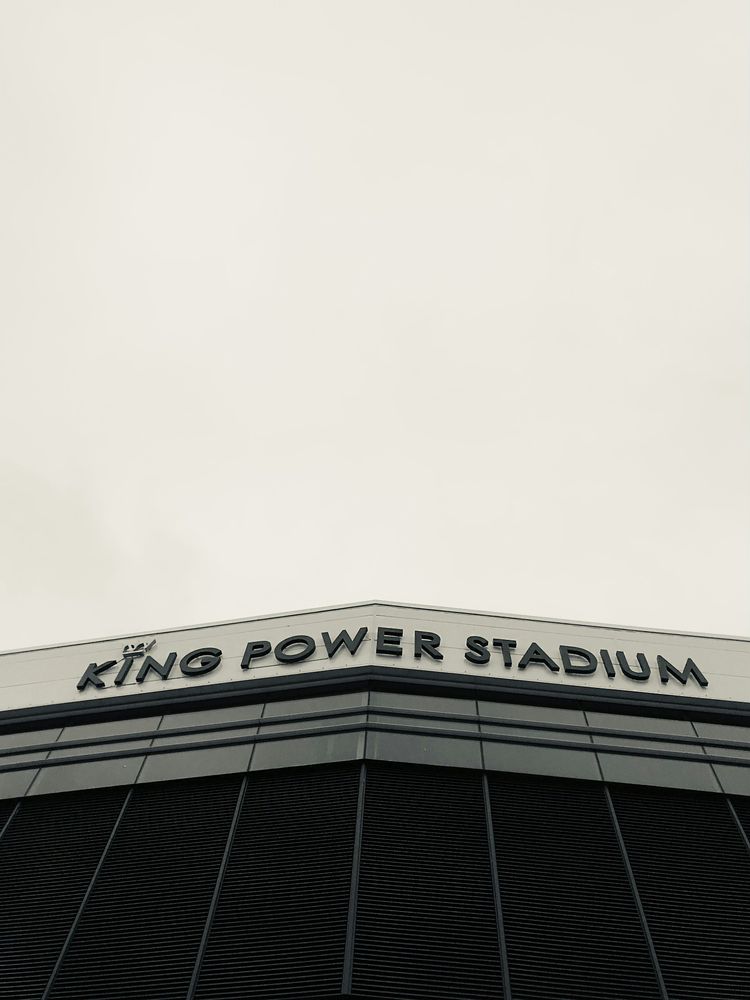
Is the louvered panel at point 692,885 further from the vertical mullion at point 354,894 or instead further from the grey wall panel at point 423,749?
the vertical mullion at point 354,894

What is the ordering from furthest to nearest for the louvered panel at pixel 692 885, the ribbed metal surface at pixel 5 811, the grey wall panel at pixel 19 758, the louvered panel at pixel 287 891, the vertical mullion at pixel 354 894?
1. the grey wall panel at pixel 19 758
2. the ribbed metal surface at pixel 5 811
3. the louvered panel at pixel 692 885
4. the louvered panel at pixel 287 891
5. the vertical mullion at pixel 354 894

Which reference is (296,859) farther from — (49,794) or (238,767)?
(49,794)

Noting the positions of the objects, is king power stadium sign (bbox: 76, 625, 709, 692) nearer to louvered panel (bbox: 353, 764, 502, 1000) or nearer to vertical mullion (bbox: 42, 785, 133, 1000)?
louvered panel (bbox: 353, 764, 502, 1000)

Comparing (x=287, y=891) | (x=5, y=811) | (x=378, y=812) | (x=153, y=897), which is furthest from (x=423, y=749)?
(x=5, y=811)

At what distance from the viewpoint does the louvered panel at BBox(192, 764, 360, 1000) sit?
1176 cm

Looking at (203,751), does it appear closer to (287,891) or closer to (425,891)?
(287,891)

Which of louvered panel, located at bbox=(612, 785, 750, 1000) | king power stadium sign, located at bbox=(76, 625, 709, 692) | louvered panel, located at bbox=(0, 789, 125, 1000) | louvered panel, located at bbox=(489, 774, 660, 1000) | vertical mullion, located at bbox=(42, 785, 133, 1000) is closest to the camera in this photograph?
louvered panel, located at bbox=(489, 774, 660, 1000)

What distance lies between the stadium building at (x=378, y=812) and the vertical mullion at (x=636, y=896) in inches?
1.9

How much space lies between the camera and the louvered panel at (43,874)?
13.0 metres

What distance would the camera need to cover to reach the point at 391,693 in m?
17.9

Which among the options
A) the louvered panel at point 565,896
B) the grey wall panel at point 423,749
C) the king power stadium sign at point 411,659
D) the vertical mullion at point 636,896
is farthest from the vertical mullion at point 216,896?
the vertical mullion at point 636,896

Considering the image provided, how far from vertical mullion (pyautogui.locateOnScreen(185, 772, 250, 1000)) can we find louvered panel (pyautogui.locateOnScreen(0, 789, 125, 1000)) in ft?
8.51

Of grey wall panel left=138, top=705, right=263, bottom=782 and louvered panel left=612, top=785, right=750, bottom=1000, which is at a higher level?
grey wall panel left=138, top=705, right=263, bottom=782

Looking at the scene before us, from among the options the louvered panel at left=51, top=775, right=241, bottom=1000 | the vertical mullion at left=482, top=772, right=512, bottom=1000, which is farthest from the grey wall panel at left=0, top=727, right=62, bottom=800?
the vertical mullion at left=482, top=772, right=512, bottom=1000
